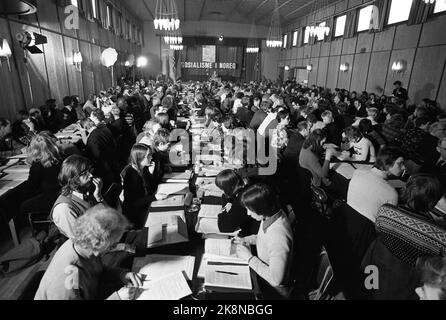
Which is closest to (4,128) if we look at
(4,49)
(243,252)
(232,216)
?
(4,49)

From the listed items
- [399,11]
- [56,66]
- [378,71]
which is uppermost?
[399,11]

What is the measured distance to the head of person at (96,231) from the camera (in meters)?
1.77

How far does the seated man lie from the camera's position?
8.89ft

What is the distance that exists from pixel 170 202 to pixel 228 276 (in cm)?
127

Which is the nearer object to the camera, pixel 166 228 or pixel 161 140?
pixel 166 228

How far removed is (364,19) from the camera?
11922mm

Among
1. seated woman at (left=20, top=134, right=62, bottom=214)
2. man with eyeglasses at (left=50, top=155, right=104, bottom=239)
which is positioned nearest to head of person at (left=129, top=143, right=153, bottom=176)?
man with eyeglasses at (left=50, top=155, right=104, bottom=239)

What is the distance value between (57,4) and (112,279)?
32.2 ft

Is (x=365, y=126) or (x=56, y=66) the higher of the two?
(x=56, y=66)

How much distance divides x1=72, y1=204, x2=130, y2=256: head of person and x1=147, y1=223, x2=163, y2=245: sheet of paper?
566 millimetres

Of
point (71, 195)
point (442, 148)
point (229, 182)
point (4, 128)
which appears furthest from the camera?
point (4, 128)

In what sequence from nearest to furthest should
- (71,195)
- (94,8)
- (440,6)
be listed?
(71,195)
(440,6)
(94,8)

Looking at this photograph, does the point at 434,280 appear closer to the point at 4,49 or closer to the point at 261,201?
the point at 261,201

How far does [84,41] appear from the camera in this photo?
36.0 feet
